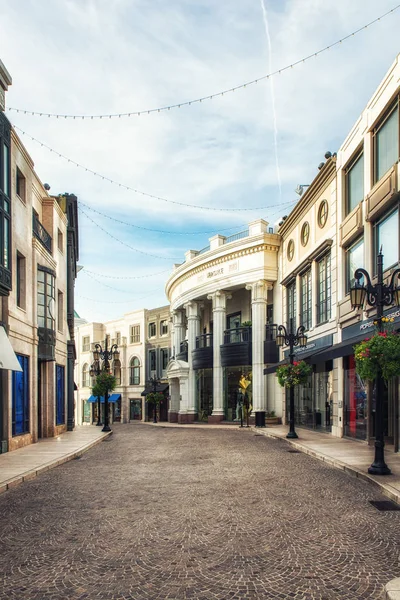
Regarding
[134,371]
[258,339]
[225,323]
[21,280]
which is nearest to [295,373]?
[21,280]

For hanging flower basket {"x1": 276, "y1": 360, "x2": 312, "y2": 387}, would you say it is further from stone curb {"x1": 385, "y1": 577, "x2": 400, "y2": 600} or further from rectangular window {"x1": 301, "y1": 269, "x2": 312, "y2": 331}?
stone curb {"x1": 385, "y1": 577, "x2": 400, "y2": 600}

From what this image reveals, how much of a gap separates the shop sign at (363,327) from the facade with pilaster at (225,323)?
10718mm

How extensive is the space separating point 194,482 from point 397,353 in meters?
4.87

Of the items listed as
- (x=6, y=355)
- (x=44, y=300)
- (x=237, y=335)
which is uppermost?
(x=44, y=300)

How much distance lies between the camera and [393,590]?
4.58 meters

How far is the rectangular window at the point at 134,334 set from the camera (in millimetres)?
59844

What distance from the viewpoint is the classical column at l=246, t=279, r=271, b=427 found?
32.7 meters

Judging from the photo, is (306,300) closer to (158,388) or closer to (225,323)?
(225,323)

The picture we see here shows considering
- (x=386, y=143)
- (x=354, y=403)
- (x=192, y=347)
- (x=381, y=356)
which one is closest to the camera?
(x=381, y=356)

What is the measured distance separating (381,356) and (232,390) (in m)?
25.5

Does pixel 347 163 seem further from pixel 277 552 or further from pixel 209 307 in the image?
pixel 209 307

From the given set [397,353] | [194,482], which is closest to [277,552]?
[194,482]

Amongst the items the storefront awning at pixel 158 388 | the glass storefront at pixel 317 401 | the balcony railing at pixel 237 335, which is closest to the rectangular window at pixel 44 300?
the glass storefront at pixel 317 401

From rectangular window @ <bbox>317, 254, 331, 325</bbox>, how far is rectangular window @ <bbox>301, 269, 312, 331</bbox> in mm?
1727
